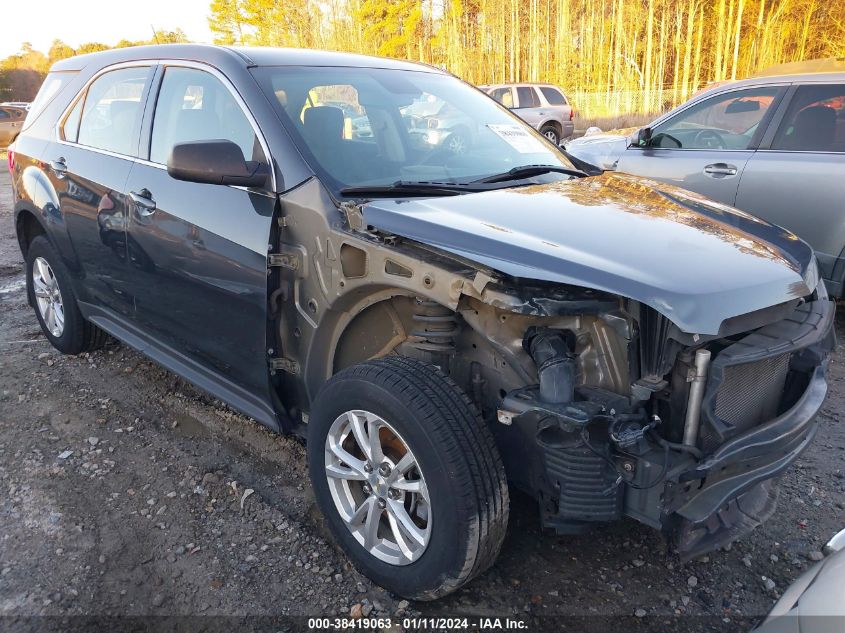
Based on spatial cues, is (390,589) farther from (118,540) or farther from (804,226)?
(804,226)

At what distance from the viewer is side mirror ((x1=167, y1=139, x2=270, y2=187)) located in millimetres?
2572

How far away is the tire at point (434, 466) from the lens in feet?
6.68

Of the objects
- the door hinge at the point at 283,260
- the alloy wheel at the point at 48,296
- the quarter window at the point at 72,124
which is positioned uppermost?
the quarter window at the point at 72,124

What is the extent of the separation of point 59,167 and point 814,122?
17.2 ft

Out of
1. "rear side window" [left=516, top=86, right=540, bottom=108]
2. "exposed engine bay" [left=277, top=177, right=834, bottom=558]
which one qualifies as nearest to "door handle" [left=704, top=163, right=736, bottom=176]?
"exposed engine bay" [left=277, top=177, right=834, bottom=558]

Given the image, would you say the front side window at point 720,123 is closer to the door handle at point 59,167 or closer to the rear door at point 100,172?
the rear door at point 100,172

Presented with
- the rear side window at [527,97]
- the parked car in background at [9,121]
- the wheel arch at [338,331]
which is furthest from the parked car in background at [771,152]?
the parked car in background at [9,121]

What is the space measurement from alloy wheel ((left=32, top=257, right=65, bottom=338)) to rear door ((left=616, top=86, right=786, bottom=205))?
4843 mm

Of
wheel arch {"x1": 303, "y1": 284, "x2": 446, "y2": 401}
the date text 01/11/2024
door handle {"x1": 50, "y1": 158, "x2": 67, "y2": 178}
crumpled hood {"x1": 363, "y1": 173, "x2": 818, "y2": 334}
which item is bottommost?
the date text 01/11/2024

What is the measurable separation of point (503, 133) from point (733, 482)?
2117 mm

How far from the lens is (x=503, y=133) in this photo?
11.3 ft

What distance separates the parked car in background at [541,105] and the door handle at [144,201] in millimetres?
14598

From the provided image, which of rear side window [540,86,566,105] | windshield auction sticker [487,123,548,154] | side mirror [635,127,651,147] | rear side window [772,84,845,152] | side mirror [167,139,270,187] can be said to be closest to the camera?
side mirror [167,139,270,187]

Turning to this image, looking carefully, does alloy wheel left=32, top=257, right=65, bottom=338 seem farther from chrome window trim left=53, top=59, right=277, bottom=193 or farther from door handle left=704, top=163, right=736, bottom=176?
door handle left=704, top=163, right=736, bottom=176
